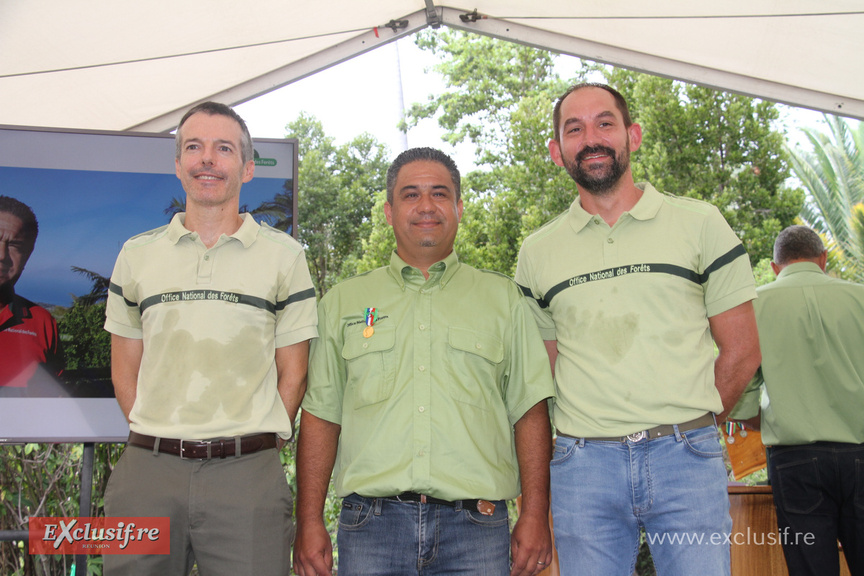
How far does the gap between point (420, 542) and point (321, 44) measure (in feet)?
8.93

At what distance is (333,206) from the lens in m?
15.4

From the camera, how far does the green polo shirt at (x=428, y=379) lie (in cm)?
226

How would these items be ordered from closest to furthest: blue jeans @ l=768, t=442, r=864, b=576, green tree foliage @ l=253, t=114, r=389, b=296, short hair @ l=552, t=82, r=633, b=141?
short hair @ l=552, t=82, r=633, b=141
blue jeans @ l=768, t=442, r=864, b=576
green tree foliage @ l=253, t=114, r=389, b=296

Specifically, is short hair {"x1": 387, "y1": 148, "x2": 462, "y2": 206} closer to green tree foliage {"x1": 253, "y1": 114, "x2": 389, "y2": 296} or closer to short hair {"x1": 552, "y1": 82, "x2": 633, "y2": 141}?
short hair {"x1": 552, "y1": 82, "x2": 633, "y2": 141}

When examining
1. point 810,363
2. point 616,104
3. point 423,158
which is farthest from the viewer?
point 810,363

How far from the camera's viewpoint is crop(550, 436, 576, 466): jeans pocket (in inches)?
87.0

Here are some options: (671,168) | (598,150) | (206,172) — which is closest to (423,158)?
(598,150)

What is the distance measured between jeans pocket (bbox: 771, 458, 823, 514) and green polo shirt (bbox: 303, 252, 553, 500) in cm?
163

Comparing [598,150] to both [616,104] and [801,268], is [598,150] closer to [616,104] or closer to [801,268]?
[616,104]

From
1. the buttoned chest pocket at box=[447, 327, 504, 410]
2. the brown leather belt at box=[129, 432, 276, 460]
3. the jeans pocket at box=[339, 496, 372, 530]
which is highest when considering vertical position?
the buttoned chest pocket at box=[447, 327, 504, 410]

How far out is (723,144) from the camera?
961 centimetres

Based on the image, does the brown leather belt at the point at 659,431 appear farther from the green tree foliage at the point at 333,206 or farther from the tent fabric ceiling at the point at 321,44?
the green tree foliage at the point at 333,206

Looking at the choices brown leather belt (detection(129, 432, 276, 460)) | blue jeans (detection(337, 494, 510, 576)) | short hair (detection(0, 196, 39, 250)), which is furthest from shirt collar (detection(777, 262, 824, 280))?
short hair (detection(0, 196, 39, 250))

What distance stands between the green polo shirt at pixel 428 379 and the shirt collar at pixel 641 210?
0.34 meters
